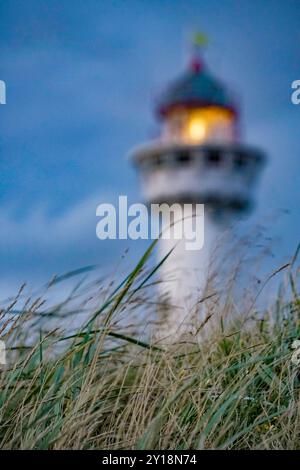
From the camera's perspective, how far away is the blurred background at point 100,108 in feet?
8.69

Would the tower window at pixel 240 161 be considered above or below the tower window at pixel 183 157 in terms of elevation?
below

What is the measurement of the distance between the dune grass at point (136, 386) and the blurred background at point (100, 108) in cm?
30

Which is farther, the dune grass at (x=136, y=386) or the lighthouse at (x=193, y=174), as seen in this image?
the lighthouse at (x=193, y=174)

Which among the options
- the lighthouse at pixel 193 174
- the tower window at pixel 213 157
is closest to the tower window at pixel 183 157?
the lighthouse at pixel 193 174

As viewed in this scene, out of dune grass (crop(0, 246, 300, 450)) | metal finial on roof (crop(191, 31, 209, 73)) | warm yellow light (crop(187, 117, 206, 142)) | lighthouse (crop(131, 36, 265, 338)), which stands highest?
metal finial on roof (crop(191, 31, 209, 73))

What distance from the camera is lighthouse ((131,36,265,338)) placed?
2.66 m

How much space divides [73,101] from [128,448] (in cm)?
123

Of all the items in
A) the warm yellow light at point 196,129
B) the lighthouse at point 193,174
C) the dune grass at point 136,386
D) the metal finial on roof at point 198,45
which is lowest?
the dune grass at point 136,386

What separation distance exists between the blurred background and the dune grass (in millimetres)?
298

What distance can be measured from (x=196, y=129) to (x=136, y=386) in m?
1.86

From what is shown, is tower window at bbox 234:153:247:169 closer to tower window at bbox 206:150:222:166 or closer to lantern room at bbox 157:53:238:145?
lantern room at bbox 157:53:238:145

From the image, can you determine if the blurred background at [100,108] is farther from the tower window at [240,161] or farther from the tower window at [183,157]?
the tower window at [183,157]

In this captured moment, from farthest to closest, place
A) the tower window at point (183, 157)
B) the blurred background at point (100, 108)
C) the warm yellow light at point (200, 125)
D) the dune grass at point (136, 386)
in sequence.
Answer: the tower window at point (183, 157) → the warm yellow light at point (200, 125) → the blurred background at point (100, 108) → the dune grass at point (136, 386)

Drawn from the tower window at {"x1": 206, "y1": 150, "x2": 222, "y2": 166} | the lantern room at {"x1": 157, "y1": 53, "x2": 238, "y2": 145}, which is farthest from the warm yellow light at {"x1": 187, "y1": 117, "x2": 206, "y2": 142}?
the tower window at {"x1": 206, "y1": 150, "x2": 222, "y2": 166}
